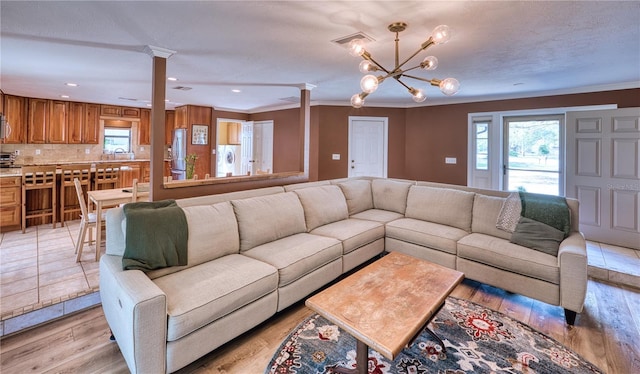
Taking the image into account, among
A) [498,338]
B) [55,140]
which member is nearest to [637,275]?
[498,338]

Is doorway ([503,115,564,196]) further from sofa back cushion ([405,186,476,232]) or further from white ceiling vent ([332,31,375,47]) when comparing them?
white ceiling vent ([332,31,375,47])

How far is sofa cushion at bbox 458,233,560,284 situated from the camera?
8.01 ft

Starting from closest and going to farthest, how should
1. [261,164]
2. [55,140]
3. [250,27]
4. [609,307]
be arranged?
[250,27], [609,307], [55,140], [261,164]

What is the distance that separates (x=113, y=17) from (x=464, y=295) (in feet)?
12.5

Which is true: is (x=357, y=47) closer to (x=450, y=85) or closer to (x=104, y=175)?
(x=450, y=85)

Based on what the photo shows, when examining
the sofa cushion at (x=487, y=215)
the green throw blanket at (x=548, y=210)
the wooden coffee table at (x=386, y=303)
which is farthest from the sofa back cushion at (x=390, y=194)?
the wooden coffee table at (x=386, y=303)

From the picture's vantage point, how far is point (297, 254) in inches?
99.4

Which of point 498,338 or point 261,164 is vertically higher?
point 261,164

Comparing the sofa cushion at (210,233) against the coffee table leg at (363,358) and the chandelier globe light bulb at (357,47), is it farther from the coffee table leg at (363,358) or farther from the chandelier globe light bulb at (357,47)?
the chandelier globe light bulb at (357,47)

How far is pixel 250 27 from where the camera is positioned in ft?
7.81

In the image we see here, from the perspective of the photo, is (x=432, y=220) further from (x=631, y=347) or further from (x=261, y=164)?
(x=261, y=164)

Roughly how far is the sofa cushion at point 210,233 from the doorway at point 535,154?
4.67 meters

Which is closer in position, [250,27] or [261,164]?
[250,27]

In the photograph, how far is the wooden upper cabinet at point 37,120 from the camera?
5719mm
